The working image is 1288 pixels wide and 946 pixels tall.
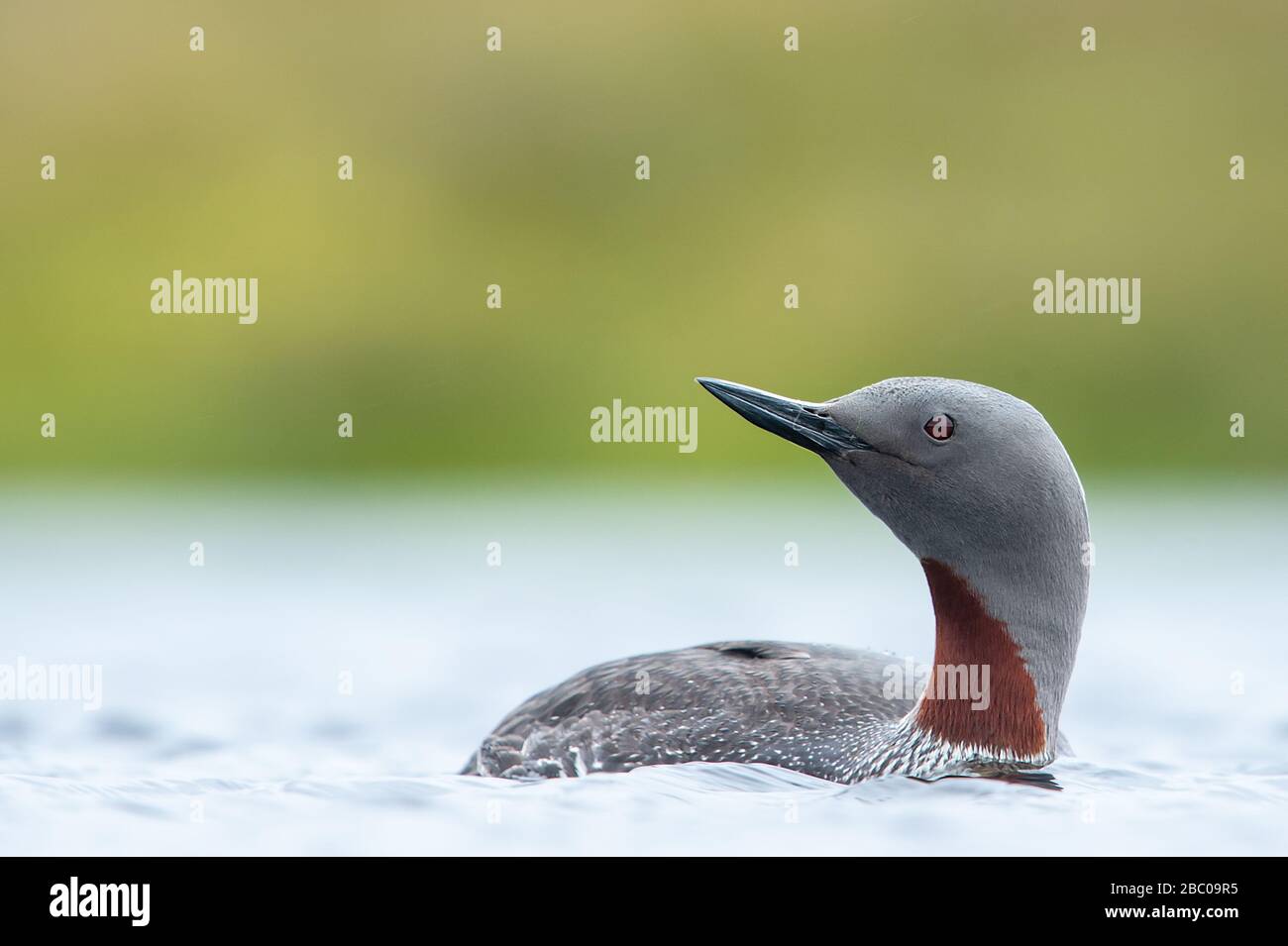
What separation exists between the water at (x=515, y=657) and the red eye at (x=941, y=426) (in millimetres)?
1171

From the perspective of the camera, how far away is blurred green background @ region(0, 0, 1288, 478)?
18.4 m

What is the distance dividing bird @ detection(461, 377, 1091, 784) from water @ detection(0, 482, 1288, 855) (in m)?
0.17

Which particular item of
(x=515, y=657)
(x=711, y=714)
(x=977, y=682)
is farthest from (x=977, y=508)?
(x=515, y=657)

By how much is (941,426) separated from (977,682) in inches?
35.6

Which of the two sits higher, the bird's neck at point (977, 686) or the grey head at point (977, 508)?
the grey head at point (977, 508)

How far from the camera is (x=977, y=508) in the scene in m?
5.90

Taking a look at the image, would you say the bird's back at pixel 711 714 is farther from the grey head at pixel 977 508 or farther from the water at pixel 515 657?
the grey head at pixel 977 508

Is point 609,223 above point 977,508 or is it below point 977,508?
above

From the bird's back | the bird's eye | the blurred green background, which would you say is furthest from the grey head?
the blurred green background

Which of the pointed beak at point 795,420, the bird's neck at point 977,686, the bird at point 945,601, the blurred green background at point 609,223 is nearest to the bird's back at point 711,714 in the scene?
the bird at point 945,601

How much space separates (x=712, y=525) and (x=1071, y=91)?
949 cm

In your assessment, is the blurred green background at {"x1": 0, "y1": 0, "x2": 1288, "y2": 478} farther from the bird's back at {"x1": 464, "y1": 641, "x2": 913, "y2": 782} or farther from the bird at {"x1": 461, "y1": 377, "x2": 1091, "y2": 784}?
the bird at {"x1": 461, "y1": 377, "x2": 1091, "y2": 784}

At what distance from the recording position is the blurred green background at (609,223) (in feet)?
60.4

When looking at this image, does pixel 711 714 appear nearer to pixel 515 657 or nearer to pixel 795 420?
pixel 795 420
